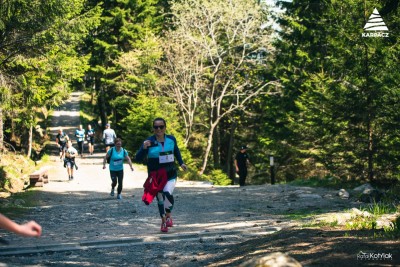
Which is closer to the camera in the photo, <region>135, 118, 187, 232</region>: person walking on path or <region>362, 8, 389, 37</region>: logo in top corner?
<region>135, 118, 187, 232</region>: person walking on path

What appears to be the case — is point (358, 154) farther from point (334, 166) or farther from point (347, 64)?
point (347, 64)

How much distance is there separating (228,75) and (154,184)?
2958cm

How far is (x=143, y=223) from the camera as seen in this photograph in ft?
42.8

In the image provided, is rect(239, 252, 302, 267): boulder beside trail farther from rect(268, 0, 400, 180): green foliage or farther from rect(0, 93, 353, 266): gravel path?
rect(268, 0, 400, 180): green foliage

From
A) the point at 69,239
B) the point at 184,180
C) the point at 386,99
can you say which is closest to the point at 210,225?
the point at 69,239

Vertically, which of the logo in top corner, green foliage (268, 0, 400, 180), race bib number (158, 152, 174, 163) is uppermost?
the logo in top corner

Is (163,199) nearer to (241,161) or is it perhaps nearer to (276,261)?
(276,261)

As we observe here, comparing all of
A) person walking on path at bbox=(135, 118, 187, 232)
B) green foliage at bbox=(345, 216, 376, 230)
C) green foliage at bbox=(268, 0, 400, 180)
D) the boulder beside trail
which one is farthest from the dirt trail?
green foliage at bbox=(268, 0, 400, 180)

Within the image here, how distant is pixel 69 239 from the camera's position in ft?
35.4

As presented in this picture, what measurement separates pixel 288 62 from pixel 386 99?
64.1 ft

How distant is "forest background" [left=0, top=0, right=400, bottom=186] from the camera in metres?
19.9

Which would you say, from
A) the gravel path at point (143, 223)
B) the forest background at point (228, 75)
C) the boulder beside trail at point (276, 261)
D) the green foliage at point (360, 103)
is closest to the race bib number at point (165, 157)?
the gravel path at point (143, 223)

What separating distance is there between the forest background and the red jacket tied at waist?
359 inches

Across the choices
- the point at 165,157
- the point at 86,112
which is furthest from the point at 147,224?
the point at 86,112
